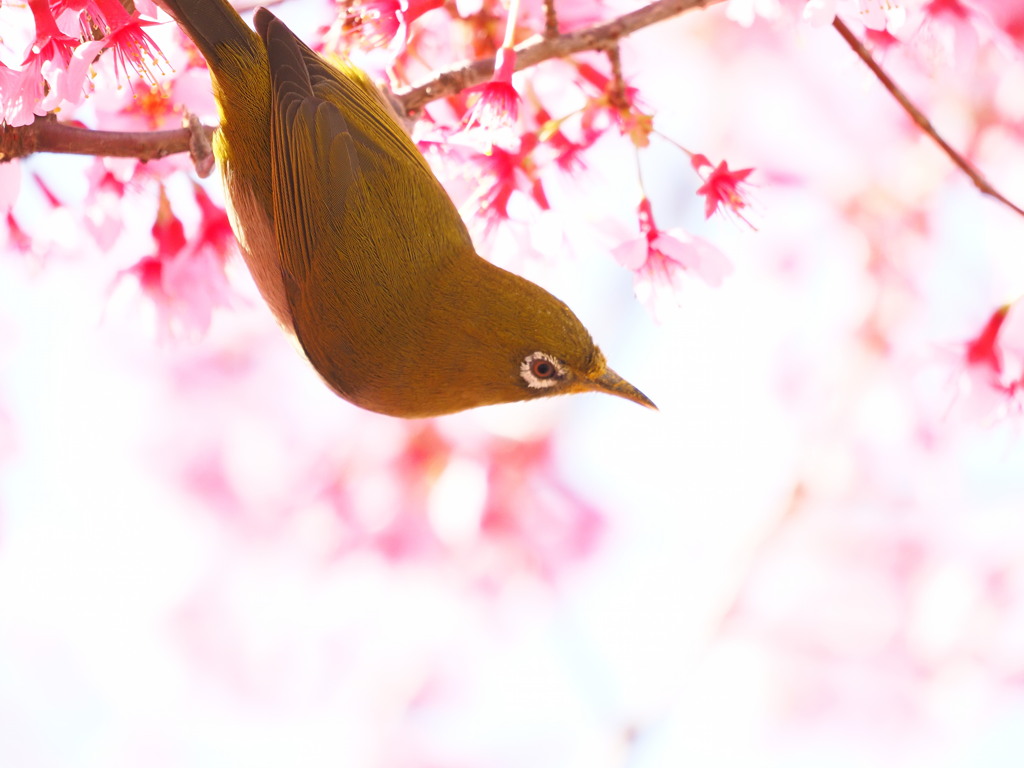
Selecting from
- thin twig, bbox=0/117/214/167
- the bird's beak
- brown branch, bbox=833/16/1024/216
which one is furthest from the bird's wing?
brown branch, bbox=833/16/1024/216

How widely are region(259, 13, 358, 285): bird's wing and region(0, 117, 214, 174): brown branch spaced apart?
0.78 ft

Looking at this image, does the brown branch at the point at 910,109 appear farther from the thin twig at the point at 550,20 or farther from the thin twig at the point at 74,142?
the thin twig at the point at 74,142

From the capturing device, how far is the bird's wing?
1966mm

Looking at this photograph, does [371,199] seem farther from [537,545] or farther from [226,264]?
[537,545]

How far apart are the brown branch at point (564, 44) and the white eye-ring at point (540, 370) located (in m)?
0.50

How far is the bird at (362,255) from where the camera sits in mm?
1945

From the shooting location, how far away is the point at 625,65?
200 centimetres

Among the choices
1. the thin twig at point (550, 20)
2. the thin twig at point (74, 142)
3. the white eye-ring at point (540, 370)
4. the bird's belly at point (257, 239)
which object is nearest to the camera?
the thin twig at point (74, 142)

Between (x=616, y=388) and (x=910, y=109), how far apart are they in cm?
71

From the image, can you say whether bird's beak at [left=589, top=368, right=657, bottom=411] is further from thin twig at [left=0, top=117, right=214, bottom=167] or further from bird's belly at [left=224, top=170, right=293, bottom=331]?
thin twig at [left=0, top=117, right=214, bottom=167]

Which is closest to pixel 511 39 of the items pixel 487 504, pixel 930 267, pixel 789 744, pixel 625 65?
pixel 625 65

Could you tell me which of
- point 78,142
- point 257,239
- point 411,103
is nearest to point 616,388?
point 411,103

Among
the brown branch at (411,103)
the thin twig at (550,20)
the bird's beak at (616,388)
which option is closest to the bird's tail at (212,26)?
the brown branch at (411,103)

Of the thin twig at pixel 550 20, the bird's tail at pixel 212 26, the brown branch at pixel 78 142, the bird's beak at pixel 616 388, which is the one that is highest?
the thin twig at pixel 550 20
